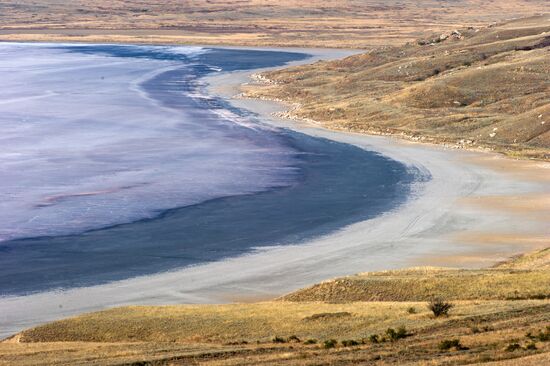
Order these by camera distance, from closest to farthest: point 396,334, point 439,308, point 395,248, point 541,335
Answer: point 541,335, point 396,334, point 439,308, point 395,248

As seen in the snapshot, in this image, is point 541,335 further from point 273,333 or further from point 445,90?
point 445,90

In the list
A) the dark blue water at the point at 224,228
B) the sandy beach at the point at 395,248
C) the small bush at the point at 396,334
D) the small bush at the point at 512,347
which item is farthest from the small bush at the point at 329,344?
the dark blue water at the point at 224,228

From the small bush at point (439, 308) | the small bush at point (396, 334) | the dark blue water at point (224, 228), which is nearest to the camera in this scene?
the small bush at point (396, 334)

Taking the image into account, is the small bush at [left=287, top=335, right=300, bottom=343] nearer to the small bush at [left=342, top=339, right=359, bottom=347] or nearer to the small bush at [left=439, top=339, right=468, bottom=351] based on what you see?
the small bush at [left=342, top=339, right=359, bottom=347]

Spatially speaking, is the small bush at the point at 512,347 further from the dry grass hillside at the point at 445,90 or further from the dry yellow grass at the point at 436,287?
the dry grass hillside at the point at 445,90

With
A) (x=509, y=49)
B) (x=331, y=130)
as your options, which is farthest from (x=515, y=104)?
(x=509, y=49)

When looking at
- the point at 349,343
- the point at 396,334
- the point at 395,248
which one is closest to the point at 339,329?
the point at 349,343
